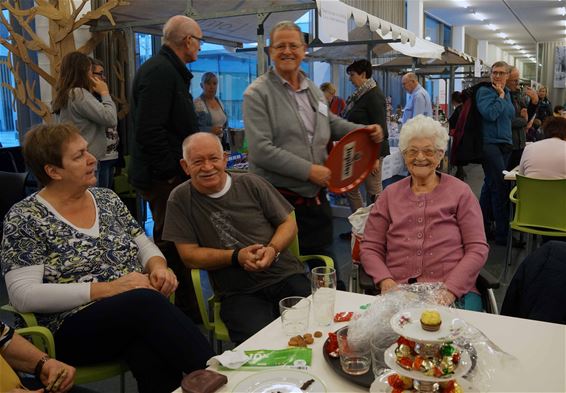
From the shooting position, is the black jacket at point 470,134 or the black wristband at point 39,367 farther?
the black jacket at point 470,134

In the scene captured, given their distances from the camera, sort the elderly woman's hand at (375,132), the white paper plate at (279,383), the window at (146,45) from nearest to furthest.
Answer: the white paper plate at (279,383) < the elderly woman's hand at (375,132) < the window at (146,45)

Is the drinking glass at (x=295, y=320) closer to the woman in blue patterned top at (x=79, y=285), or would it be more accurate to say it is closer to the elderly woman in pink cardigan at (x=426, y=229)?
the woman in blue patterned top at (x=79, y=285)

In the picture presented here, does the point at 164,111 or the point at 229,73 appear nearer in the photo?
the point at 164,111

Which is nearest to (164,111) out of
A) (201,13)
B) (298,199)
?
(298,199)

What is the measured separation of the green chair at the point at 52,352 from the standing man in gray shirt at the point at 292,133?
46.2 inches

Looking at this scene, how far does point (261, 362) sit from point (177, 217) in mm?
1090

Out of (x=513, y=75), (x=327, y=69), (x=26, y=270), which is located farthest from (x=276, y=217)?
(x=327, y=69)

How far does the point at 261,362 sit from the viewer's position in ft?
4.32

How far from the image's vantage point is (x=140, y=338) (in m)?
1.90

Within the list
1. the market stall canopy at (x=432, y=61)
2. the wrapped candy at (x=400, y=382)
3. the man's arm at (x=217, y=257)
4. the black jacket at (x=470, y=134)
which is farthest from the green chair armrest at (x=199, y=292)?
the market stall canopy at (x=432, y=61)

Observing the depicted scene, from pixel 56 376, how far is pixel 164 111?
1636mm

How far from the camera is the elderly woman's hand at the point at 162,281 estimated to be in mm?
2119

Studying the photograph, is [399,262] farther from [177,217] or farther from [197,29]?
[197,29]

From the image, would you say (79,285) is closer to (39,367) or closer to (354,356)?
(39,367)
